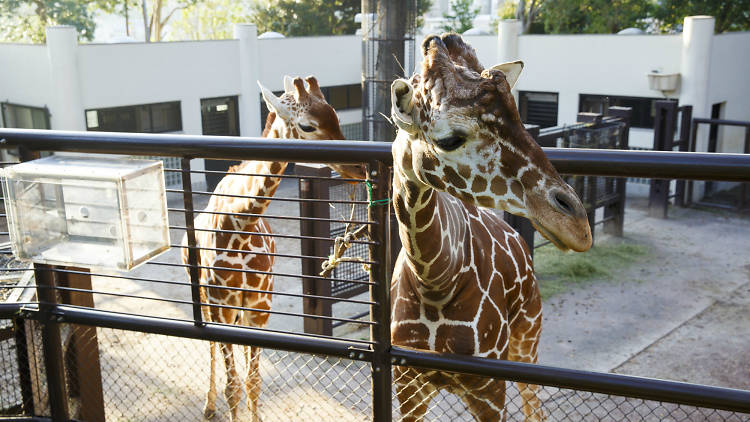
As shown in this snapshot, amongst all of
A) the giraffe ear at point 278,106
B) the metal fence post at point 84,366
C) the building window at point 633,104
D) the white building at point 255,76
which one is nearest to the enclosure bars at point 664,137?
the white building at point 255,76

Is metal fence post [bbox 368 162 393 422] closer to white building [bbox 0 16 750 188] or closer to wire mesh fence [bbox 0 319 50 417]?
wire mesh fence [bbox 0 319 50 417]

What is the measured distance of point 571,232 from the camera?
168 centimetres

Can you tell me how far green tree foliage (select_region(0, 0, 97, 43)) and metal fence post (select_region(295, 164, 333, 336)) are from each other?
1937 cm

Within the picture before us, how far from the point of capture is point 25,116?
12.0 meters

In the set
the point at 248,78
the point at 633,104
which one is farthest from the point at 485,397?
the point at 248,78

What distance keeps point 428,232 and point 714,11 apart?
61.3 ft

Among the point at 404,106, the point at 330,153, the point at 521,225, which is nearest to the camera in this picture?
the point at 404,106

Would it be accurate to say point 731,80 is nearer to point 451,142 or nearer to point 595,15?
point 595,15

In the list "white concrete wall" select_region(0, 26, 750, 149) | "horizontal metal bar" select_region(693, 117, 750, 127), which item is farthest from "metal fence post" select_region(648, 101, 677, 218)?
"white concrete wall" select_region(0, 26, 750, 149)

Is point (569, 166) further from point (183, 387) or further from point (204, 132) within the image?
point (204, 132)

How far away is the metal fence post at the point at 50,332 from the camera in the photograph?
8.13 ft

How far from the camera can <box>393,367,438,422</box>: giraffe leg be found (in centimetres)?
272

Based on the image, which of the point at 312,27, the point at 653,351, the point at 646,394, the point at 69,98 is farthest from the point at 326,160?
the point at 312,27

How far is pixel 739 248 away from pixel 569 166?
8136mm
